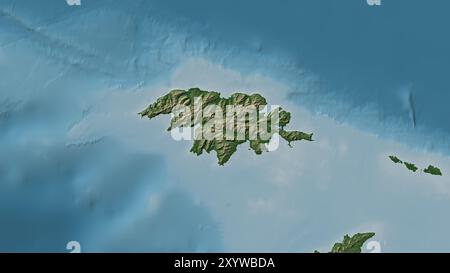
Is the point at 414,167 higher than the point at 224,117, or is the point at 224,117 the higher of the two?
the point at 224,117

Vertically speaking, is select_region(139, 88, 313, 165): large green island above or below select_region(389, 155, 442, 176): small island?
above

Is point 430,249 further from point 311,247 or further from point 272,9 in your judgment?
point 272,9

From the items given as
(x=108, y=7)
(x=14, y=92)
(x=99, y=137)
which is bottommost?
(x=99, y=137)

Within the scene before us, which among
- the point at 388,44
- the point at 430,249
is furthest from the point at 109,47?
the point at 430,249

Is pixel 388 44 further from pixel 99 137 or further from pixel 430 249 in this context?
pixel 99 137

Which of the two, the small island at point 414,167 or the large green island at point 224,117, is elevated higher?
the large green island at point 224,117

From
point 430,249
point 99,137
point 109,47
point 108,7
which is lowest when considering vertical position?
point 430,249

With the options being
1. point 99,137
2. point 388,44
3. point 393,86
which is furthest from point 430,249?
point 99,137

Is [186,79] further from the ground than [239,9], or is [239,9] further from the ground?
[239,9]

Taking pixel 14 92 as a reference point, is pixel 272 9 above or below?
above
